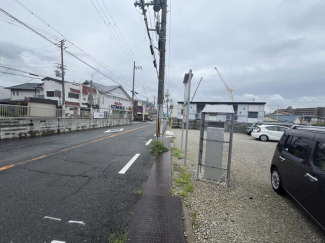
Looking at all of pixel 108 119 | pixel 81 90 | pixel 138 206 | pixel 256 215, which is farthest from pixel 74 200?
pixel 81 90

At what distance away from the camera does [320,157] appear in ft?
7.82

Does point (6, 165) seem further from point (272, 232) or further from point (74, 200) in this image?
point (272, 232)

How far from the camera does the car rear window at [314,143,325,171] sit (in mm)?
2314

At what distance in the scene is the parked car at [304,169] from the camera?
7.27ft

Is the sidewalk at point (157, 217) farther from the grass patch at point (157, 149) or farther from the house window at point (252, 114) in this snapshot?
the house window at point (252, 114)

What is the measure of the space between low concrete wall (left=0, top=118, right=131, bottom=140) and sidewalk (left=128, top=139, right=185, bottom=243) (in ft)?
31.3

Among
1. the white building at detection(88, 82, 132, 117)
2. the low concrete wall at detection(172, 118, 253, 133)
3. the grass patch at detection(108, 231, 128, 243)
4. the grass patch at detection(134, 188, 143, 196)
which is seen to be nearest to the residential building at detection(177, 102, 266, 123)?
the low concrete wall at detection(172, 118, 253, 133)

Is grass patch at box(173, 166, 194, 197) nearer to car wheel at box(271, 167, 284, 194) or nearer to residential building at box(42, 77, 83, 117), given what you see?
car wheel at box(271, 167, 284, 194)

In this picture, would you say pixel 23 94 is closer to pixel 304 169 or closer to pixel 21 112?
pixel 21 112

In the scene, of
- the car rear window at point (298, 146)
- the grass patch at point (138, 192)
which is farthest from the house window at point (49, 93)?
the car rear window at point (298, 146)

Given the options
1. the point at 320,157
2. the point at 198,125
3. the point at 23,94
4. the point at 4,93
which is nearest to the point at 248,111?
the point at 198,125

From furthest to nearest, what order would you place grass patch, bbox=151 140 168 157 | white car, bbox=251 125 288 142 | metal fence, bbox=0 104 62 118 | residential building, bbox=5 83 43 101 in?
residential building, bbox=5 83 43 101
white car, bbox=251 125 288 142
metal fence, bbox=0 104 62 118
grass patch, bbox=151 140 168 157

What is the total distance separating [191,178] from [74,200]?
2.74m

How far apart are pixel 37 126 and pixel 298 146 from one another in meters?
13.2
